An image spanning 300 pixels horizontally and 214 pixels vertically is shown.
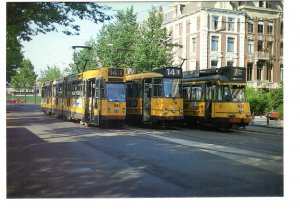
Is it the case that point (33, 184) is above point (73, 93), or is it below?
below

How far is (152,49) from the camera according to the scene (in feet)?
66.2

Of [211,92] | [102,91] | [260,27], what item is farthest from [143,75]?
[260,27]

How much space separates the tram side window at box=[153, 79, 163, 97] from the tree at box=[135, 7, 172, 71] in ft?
7.43

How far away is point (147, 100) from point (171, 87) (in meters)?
1.44

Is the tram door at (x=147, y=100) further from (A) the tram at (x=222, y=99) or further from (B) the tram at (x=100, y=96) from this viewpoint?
(A) the tram at (x=222, y=99)

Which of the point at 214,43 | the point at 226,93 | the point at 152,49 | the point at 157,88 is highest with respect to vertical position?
the point at 214,43

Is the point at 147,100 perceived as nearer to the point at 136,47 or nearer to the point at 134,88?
the point at 134,88

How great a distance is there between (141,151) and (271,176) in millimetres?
3790

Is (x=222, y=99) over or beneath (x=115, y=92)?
beneath
